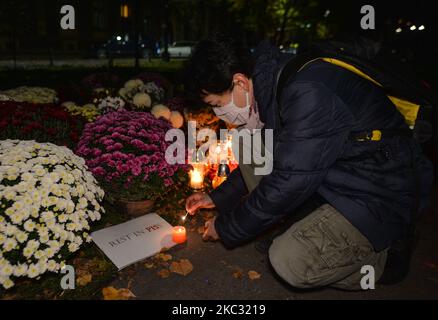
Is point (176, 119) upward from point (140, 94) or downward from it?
downward

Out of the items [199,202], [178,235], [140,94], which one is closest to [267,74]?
[199,202]

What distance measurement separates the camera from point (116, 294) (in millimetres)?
3105

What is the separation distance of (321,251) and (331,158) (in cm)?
75

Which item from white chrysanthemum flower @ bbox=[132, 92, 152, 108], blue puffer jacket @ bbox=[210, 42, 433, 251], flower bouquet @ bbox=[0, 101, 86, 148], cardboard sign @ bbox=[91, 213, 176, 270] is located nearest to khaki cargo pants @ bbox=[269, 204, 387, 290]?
blue puffer jacket @ bbox=[210, 42, 433, 251]

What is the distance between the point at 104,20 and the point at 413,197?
4595 centimetres

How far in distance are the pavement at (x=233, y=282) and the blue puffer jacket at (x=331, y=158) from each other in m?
0.77

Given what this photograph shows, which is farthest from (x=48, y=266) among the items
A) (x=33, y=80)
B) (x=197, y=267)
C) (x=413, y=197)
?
(x=33, y=80)

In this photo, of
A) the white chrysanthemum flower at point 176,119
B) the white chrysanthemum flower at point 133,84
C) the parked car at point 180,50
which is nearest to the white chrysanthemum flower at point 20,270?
the white chrysanthemum flower at point 176,119

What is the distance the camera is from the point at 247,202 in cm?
266

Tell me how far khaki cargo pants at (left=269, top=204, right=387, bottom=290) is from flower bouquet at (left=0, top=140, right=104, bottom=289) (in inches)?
67.0

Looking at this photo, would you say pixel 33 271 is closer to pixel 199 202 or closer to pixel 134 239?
pixel 134 239


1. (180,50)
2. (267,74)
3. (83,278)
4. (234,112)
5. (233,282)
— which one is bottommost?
(233,282)

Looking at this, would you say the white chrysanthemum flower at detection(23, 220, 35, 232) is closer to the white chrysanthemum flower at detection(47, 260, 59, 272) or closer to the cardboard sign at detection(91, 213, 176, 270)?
the white chrysanthemum flower at detection(47, 260, 59, 272)

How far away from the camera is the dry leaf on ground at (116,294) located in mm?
3074
